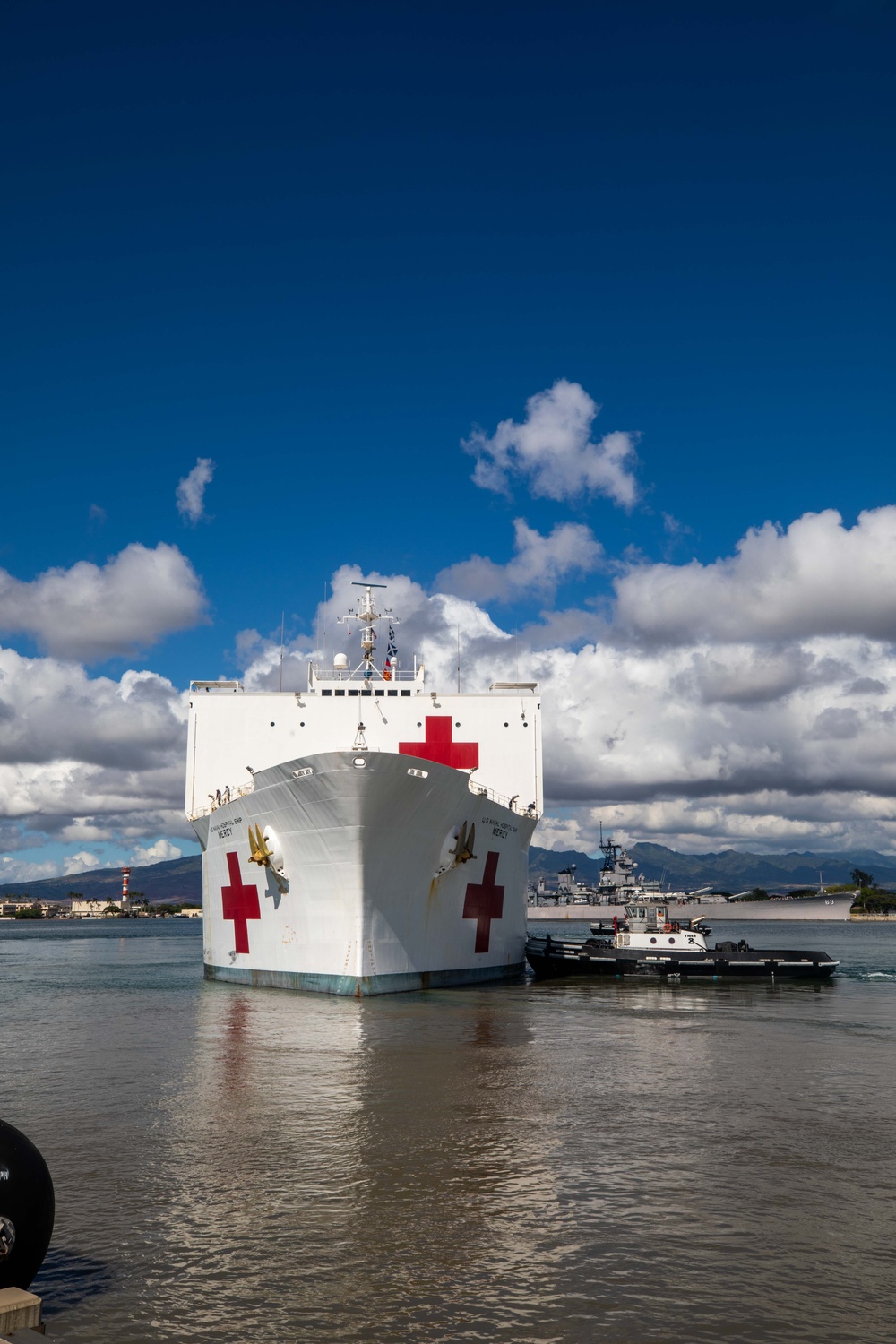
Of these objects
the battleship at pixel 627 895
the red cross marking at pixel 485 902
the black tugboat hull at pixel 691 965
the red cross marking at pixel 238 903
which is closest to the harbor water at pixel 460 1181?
the red cross marking at pixel 238 903

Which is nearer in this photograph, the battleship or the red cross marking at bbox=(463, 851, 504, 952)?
the red cross marking at bbox=(463, 851, 504, 952)

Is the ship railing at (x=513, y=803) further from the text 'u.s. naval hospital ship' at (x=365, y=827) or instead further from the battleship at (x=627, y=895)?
the battleship at (x=627, y=895)

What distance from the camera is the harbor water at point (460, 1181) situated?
6.11 meters

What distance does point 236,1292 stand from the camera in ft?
20.9

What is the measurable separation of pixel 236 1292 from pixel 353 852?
1338 centimetres

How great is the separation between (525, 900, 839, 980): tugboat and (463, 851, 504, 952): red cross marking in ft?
25.7

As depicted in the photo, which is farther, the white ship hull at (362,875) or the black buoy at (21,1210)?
the white ship hull at (362,875)

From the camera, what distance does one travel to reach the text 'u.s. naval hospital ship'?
1997 cm

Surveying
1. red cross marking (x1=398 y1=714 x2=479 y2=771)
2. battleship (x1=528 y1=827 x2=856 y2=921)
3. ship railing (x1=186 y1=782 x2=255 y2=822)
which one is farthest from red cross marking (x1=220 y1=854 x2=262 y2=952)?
battleship (x1=528 y1=827 x2=856 y2=921)

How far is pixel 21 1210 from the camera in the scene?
496 cm

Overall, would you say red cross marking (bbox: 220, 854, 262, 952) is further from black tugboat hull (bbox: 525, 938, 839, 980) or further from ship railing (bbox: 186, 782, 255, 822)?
black tugboat hull (bbox: 525, 938, 839, 980)

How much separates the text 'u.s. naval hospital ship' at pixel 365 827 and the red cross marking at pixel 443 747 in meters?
0.03

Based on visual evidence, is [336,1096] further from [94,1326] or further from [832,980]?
[832,980]

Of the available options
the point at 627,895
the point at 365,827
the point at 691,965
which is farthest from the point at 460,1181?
the point at 627,895
